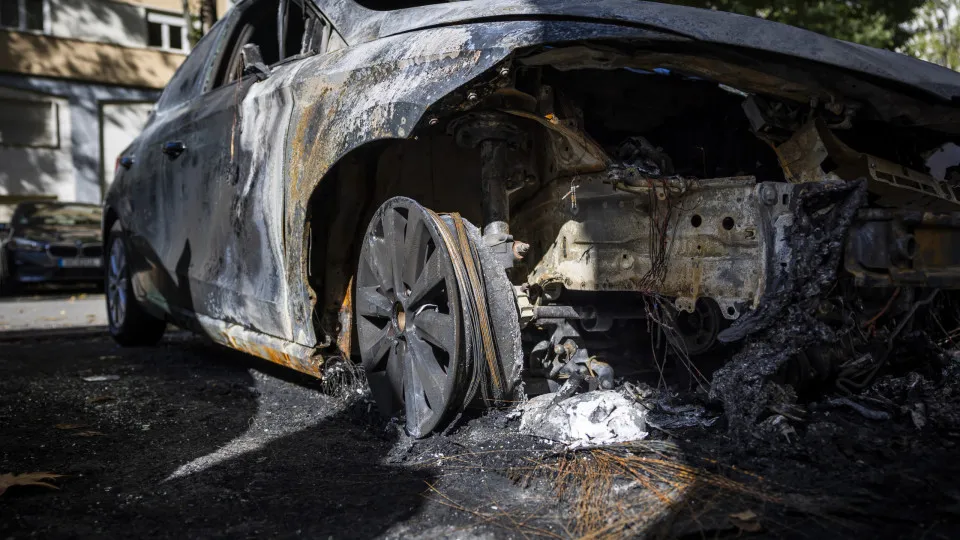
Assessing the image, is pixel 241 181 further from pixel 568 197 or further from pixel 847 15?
pixel 847 15

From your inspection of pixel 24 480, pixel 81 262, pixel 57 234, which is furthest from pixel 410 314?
pixel 57 234

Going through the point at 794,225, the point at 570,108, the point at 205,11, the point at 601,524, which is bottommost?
the point at 601,524

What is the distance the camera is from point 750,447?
2396 millimetres

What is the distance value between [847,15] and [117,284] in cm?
1166

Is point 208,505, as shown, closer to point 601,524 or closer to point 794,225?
point 601,524

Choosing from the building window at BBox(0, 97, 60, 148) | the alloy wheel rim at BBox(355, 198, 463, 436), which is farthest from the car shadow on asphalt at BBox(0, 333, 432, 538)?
the building window at BBox(0, 97, 60, 148)

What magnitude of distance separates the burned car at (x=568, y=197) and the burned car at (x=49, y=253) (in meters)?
9.33

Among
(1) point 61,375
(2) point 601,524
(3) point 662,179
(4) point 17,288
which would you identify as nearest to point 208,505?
(2) point 601,524

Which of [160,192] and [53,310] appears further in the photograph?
[53,310]

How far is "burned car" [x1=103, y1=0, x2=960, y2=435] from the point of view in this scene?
250 centimetres

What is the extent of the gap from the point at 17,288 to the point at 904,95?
12847 millimetres

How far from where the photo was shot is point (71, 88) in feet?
70.6

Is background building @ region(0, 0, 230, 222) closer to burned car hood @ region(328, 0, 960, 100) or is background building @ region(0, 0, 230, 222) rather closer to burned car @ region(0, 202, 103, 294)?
burned car @ region(0, 202, 103, 294)

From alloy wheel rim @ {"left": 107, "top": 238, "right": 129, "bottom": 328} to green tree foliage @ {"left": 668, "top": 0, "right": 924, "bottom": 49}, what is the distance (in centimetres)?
960
